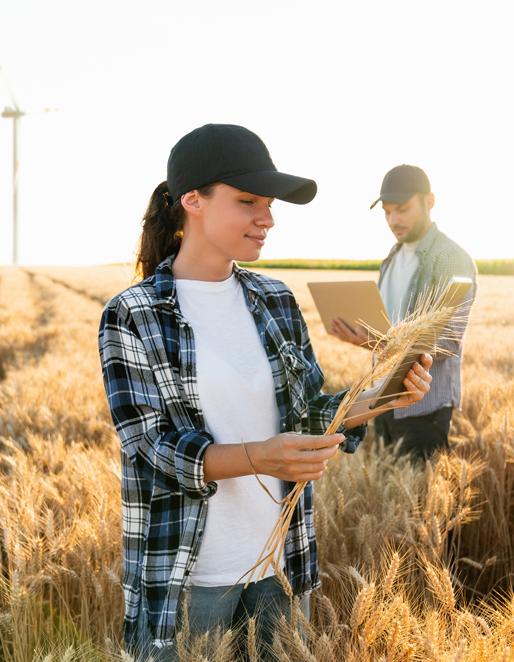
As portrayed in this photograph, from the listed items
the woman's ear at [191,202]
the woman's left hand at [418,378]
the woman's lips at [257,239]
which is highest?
the woman's ear at [191,202]

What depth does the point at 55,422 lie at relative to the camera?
12.6 ft

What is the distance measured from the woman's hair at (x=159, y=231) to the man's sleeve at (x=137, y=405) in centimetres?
30

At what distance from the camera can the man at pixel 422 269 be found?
2879 millimetres

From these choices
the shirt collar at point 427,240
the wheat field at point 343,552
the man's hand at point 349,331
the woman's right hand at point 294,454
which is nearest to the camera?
the woman's right hand at point 294,454

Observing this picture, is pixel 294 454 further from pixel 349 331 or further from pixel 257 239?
pixel 349 331

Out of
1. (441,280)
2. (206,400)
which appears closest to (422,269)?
(441,280)

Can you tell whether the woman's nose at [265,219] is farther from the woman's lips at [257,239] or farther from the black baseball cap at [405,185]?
the black baseball cap at [405,185]

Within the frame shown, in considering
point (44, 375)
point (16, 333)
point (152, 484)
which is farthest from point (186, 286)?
point (16, 333)

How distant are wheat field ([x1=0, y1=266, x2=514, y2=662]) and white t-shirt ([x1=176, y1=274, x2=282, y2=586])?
16 cm

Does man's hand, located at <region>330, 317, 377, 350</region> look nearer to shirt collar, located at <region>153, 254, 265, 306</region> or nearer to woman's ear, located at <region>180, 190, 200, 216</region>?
shirt collar, located at <region>153, 254, 265, 306</region>

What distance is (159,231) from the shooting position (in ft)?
5.61

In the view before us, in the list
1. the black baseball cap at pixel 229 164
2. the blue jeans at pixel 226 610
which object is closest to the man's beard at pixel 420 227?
the black baseball cap at pixel 229 164

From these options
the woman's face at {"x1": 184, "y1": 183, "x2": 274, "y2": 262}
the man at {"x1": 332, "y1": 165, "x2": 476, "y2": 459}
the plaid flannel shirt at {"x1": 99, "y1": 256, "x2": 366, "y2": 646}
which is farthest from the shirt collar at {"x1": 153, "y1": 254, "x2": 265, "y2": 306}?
the man at {"x1": 332, "y1": 165, "x2": 476, "y2": 459}

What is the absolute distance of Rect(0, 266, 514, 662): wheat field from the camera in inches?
53.8
